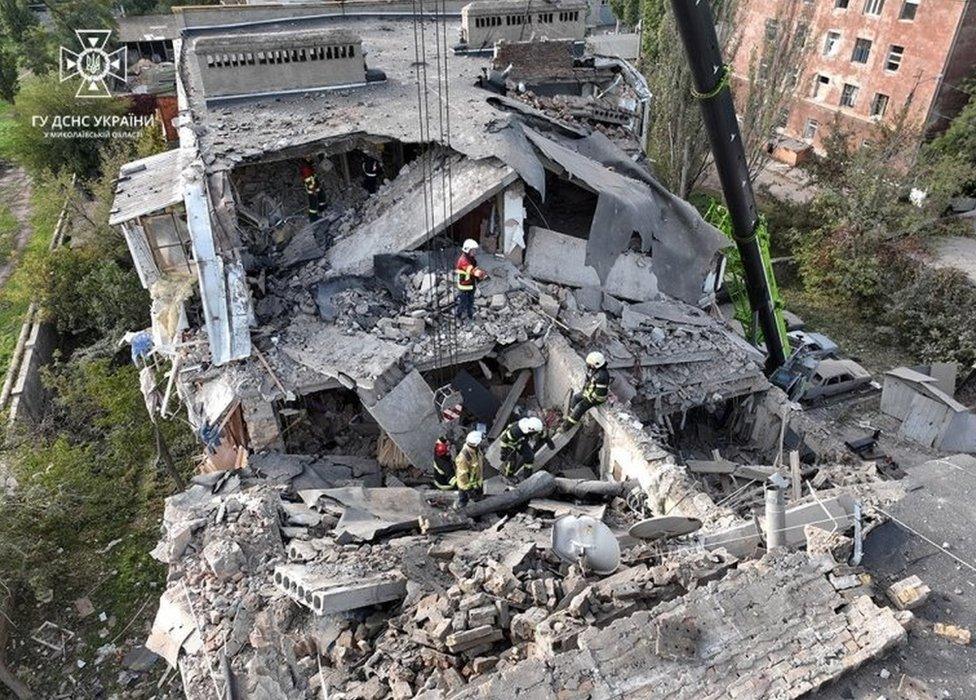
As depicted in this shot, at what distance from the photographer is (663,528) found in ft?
23.0

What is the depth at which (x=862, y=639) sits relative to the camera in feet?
16.3

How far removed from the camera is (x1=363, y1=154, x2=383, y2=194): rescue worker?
12.6m

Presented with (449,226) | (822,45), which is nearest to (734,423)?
(449,226)

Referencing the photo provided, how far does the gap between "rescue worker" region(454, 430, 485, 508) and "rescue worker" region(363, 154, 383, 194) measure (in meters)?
6.17

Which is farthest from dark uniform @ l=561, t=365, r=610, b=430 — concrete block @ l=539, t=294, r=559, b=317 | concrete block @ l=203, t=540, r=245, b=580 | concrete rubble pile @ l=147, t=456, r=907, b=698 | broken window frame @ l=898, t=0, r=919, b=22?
broken window frame @ l=898, t=0, r=919, b=22

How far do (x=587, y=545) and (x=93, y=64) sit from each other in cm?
3029

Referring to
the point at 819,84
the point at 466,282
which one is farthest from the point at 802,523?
the point at 819,84

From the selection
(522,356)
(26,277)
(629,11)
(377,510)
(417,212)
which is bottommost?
(26,277)

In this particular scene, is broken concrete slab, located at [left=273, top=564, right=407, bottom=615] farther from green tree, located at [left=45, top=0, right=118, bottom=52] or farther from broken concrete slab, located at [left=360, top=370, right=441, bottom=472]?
green tree, located at [left=45, top=0, right=118, bottom=52]

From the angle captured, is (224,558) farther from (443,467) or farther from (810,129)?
(810,129)

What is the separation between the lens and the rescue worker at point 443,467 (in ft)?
28.9

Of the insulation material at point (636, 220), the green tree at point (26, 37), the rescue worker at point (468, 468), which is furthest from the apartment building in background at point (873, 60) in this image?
the green tree at point (26, 37)

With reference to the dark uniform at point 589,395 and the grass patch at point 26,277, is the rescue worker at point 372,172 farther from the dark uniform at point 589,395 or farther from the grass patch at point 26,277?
the grass patch at point 26,277

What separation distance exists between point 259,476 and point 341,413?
74.5 inches
